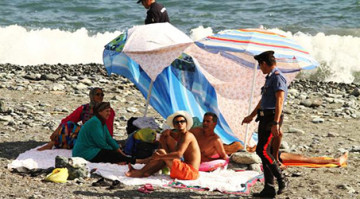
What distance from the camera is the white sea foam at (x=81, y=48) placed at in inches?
716

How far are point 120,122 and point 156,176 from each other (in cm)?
322

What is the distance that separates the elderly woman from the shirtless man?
0.89m

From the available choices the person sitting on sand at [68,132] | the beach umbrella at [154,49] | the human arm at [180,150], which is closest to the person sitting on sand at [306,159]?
the human arm at [180,150]

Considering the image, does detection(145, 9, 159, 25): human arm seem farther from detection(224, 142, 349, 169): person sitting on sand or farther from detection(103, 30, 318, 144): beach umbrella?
detection(224, 142, 349, 169): person sitting on sand

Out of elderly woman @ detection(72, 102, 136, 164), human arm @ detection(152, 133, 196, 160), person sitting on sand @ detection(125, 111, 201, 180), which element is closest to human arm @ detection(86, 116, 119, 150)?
elderly woman @ detection(72, 102, 136, 164)

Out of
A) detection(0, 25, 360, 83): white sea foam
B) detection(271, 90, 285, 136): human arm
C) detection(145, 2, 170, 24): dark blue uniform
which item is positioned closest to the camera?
detection(271, 90, 285, 136): human arm

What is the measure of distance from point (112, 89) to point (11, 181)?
6.32m

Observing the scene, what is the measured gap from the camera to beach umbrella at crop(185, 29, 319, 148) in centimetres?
837

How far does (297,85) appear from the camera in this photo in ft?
49.3

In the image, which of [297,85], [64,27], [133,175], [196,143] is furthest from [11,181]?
[64,27]

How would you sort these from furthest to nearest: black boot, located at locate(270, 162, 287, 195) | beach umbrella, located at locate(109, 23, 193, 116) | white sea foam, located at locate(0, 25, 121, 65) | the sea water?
the sea water < white sea foam, located at locate(0, 25, 121, 65) < beach umbrella, located at locate(109, 23, 193, 116) < black boot, located at locate(270, 162, 287, 195)

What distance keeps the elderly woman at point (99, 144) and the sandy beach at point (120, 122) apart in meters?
0.60

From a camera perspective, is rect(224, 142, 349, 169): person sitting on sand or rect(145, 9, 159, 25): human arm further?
rect(145, 9, 159, 25): human arm

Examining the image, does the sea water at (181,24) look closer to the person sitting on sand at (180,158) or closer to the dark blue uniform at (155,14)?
the dark blue uniform at (155,14)
